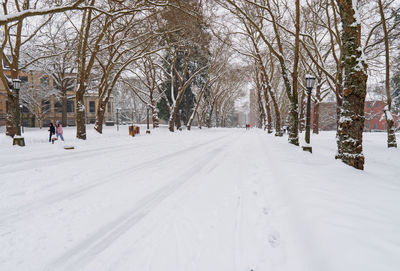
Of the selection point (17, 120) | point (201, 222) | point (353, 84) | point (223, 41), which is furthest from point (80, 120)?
point (353, 84)

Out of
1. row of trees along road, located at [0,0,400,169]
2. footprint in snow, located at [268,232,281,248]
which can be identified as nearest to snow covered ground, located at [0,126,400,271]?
footprint in snow, located at [268,232,281,248]

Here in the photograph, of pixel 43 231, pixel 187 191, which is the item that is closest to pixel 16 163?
pixel 43 231

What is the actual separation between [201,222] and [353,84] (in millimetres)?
5670

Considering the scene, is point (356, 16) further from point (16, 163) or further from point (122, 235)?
point (16, 163)

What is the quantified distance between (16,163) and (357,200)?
31.6 feet

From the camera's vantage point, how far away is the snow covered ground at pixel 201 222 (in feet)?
7.64

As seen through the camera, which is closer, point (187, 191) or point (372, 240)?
point (372, 240)

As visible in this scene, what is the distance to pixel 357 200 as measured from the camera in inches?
143

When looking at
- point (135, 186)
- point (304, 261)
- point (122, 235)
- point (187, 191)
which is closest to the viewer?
point (304, 261)

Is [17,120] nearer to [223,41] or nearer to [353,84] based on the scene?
[223,41]

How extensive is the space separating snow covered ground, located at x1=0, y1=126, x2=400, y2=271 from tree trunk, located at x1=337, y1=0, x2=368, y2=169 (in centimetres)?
89

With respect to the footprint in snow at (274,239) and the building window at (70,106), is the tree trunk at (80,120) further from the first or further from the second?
the building window at (70,106)

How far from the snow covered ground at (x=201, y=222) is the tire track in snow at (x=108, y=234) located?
0.5 inches

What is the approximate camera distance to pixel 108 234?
9.58 ft
